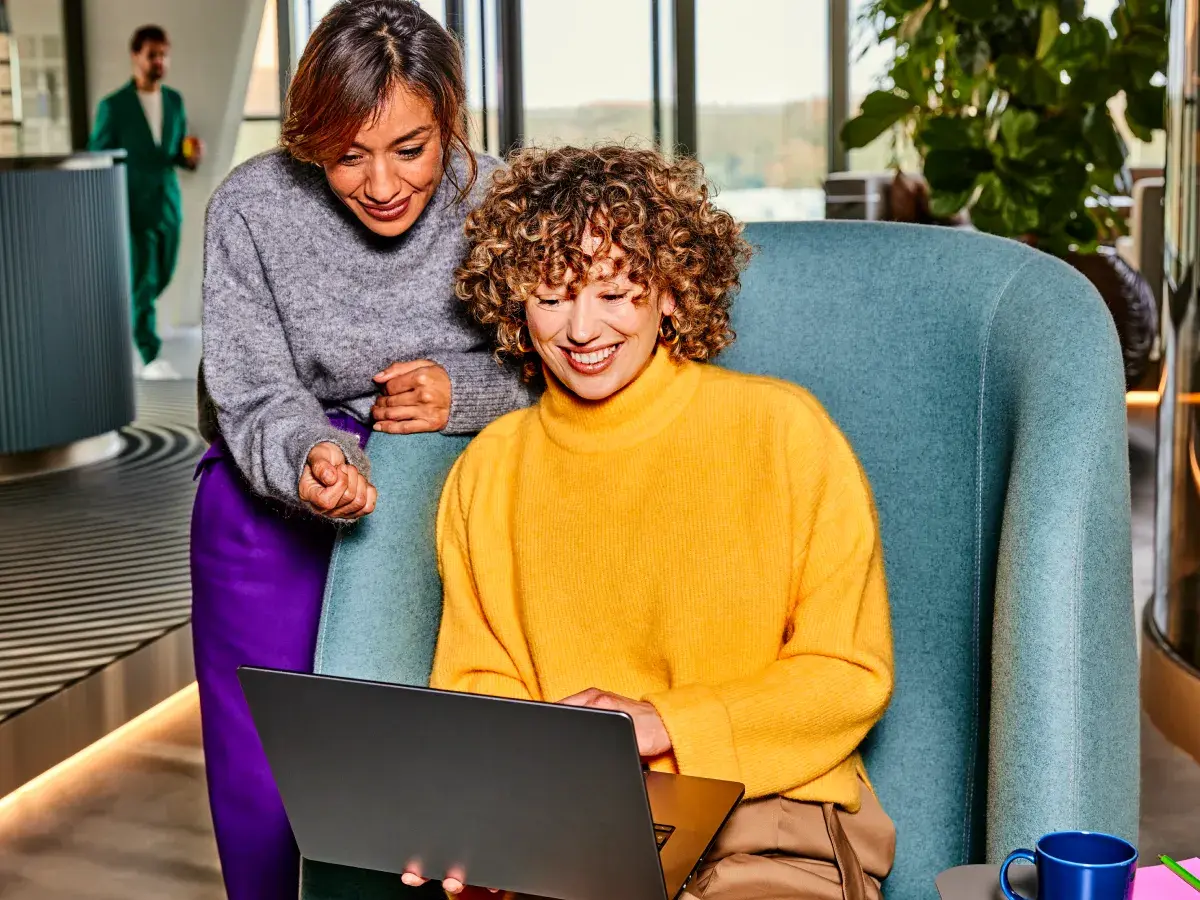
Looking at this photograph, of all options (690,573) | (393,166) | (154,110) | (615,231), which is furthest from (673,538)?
(154,110)

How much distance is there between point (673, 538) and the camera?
1.48 metres

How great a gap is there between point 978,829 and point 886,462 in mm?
407

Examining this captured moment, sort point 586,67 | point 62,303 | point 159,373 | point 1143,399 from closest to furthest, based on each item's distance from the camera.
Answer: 1. point 62,303
2. point 1143,399
3. point 159,373
4. point 586,67

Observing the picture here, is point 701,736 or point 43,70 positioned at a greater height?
point 43,70

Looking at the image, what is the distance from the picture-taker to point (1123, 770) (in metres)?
1.31

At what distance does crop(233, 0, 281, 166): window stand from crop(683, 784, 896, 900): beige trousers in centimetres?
773

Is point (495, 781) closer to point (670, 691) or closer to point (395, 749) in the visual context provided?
point (395, 749)

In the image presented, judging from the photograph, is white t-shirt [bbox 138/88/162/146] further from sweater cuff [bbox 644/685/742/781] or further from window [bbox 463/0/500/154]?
sweater cuff [bbox 644/685/742/781]

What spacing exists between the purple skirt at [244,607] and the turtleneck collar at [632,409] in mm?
453

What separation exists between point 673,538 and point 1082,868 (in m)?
0.63

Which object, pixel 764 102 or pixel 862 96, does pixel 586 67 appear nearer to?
pixel 764 102

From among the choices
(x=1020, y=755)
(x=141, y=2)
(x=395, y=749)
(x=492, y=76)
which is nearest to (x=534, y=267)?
(x=395, y=749)

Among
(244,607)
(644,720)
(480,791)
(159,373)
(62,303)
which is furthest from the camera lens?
(159,373)

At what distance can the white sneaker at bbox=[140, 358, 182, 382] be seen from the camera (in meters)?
7.30
